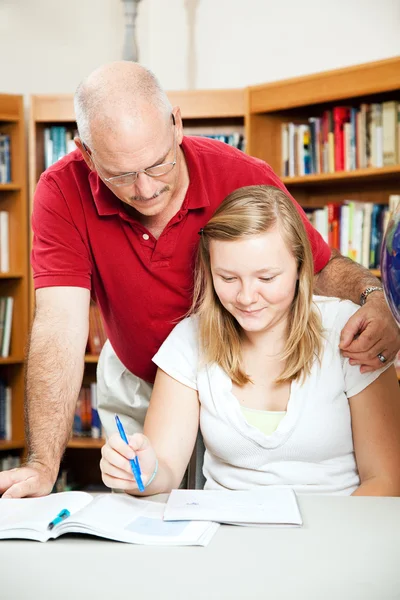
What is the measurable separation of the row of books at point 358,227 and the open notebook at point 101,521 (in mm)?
2231

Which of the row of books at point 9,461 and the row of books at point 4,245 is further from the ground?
the row of books at point 4,245

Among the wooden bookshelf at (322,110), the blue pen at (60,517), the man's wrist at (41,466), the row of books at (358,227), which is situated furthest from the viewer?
the row of books at (358,227)

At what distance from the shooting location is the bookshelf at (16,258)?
389 centimetres

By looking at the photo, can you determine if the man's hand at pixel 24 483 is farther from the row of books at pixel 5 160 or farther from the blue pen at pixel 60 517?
the row of books at pixel 5 160

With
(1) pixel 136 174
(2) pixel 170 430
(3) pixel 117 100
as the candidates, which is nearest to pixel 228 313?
(2) pixel 170 430

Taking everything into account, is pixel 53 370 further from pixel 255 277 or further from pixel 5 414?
pixel 5 414

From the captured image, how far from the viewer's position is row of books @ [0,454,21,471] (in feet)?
12.6

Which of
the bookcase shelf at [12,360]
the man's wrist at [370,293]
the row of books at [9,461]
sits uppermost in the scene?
the man's wrist at [370,293]

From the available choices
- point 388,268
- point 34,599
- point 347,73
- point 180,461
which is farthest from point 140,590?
point 347,73

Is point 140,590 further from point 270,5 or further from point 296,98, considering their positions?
point 270,5

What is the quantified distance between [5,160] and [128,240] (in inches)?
93.6

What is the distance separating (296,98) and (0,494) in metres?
2.49

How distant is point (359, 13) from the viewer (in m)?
3.64

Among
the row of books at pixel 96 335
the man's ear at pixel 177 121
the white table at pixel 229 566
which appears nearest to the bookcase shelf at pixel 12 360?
the row of books at pixel 96 335
